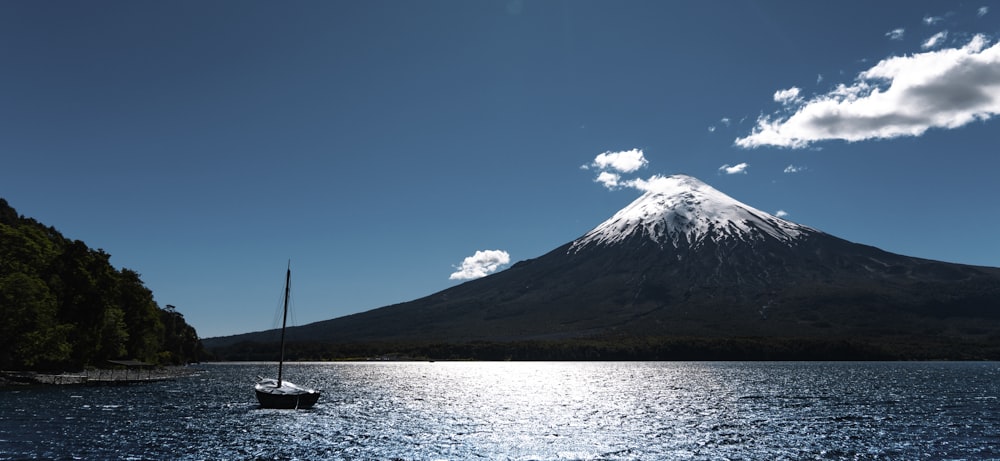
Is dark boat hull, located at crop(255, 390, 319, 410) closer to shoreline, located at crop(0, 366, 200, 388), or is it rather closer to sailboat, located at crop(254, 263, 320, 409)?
sailboat, located at crop(254, 263, 320, 409)

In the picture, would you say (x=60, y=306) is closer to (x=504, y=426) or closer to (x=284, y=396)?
(x=284, y=396)

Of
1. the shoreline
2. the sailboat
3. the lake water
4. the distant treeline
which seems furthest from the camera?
the shoreline

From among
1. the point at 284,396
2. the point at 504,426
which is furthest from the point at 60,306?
the point at 504,426

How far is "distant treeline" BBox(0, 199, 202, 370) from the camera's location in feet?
309

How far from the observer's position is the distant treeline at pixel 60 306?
94.2 metres

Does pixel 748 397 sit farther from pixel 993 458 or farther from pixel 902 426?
pixel 993 458

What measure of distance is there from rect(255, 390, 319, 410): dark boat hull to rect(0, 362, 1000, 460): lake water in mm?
1505

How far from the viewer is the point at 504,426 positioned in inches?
2569

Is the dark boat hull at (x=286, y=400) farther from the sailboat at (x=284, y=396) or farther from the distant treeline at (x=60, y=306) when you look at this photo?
the distant treeline at (x=60, y=306)

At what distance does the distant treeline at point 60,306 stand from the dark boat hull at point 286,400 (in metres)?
40.3

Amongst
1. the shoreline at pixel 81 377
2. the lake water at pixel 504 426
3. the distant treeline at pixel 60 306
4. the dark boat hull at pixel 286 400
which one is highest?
the distant treeline at pixel 60 306

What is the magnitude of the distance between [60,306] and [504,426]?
273 ft

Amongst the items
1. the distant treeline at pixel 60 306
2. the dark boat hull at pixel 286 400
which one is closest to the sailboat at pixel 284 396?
the dark boat hull at pixel 286 400

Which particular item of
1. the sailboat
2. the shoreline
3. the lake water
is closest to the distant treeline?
the shoreline
